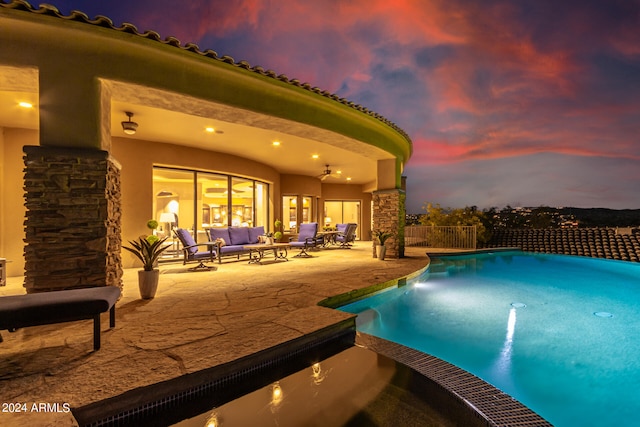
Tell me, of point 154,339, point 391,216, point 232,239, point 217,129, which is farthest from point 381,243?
point 154,339

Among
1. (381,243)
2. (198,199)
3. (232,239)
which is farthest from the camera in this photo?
(198,199)

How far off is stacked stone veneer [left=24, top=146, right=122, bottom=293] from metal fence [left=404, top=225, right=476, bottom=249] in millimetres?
12839

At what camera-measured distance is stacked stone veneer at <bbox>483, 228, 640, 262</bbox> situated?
12211 mm

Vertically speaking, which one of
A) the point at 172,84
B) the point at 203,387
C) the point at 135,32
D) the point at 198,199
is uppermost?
the point at 135,32

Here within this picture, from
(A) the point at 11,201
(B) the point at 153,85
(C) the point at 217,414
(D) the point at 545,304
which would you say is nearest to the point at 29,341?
(C) the point at 217,414

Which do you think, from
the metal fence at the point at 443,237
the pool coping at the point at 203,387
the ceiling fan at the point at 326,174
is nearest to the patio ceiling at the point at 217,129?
the ceiling fan at the point at 326,174

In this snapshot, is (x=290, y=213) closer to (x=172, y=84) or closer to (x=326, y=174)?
(x=326, y=174)

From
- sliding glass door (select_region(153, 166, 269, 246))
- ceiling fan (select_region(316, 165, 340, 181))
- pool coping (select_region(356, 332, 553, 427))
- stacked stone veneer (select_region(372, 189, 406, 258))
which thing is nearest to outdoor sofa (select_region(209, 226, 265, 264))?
sliding glass door (select_region(153, 166, 269, 246))

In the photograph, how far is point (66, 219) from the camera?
3504 millimetres

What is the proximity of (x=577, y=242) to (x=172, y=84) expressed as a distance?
18.0 meters

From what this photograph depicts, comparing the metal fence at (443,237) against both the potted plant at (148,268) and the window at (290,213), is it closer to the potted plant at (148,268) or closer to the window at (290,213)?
the window at (290,213)

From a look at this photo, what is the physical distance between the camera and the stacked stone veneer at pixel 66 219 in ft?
11.1

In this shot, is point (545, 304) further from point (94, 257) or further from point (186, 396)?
point (94, 257)

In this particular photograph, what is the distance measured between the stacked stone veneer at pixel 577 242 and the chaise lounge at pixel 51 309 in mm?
16918
